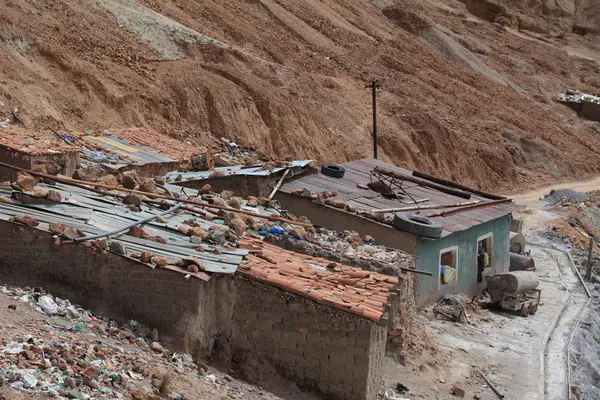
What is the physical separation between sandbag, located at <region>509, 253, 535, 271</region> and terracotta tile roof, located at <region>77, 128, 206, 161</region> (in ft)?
28.6

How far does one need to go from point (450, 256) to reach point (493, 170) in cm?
1872

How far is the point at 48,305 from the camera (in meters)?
12.7

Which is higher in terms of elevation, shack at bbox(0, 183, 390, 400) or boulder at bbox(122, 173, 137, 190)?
boulder at bbox(122, 173, 137, 190)

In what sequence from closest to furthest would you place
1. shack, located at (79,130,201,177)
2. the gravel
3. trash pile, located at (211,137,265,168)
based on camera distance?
shack, located at (79,130,201,177) → trash pile, located at (211,137,265,168) → the gravel

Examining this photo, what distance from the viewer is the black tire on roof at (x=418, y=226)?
774 inches

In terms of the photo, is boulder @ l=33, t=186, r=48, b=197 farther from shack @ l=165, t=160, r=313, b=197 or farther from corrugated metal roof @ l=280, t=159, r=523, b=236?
corrugated metal roof @ l=280, t=159, r=523, b=236

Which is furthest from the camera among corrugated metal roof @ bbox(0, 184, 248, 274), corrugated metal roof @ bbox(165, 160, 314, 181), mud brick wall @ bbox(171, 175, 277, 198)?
corrugated metal roof @ bbox(165, 160, 314, 181)

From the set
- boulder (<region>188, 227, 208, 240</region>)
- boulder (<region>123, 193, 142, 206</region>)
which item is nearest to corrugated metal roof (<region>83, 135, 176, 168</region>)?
boulder (<region>123, 193, 142, 206</region>)

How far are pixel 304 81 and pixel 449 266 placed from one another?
667 inches

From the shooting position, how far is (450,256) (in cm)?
2147

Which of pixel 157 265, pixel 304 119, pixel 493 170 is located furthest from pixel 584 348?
pixel 493 170

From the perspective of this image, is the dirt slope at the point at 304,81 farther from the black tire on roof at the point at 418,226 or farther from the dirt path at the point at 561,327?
the black tire on roof at the point at 418,226

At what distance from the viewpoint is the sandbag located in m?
A: 25.2

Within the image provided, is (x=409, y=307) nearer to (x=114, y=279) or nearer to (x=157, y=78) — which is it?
(x=114, y=279)
